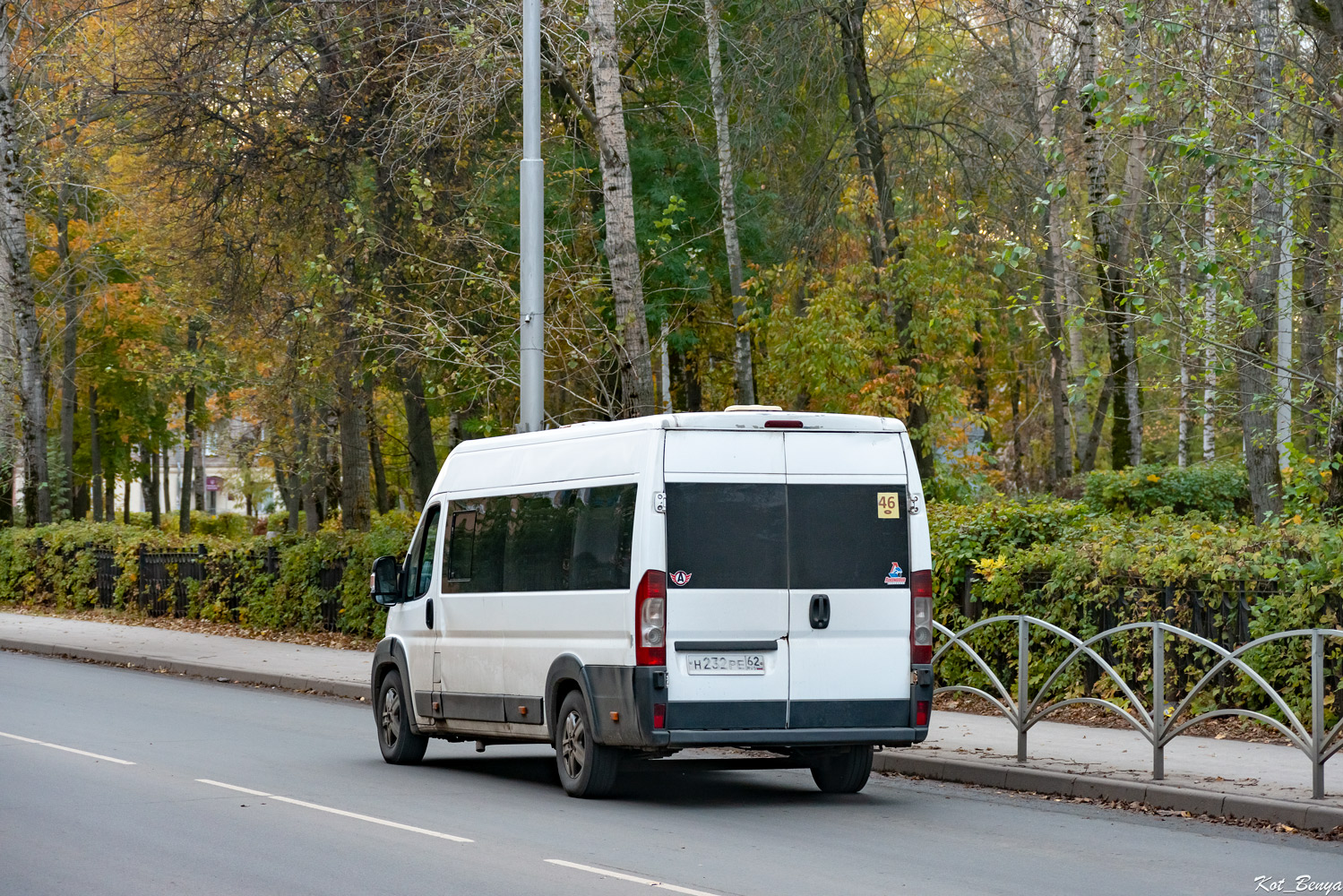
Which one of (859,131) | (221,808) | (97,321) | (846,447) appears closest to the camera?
(221,808)

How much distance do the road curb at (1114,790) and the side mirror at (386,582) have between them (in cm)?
401

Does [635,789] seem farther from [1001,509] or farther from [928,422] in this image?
[928,422]

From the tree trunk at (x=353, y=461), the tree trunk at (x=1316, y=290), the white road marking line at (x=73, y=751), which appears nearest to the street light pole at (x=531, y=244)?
the white road marking line at (x=73, y=751)

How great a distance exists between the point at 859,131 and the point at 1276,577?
17.7 meters

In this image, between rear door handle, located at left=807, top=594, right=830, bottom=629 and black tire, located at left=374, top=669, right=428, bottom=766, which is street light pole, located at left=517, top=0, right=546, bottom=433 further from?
rear door handle, located at left=807, top=594, right=830, bottom=629

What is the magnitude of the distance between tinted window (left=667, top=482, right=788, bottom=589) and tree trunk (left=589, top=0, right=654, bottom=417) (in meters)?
8.41

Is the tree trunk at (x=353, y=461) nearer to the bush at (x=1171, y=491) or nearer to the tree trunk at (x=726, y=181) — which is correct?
the tree trunk at (x=726, y=181)

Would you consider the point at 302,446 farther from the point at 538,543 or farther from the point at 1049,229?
the point at 538,543

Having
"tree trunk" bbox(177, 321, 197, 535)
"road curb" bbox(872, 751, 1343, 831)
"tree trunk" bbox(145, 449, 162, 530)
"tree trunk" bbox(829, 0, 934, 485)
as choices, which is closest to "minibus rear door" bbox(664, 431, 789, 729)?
"road curb" bbox(872, 751, 1343, 831)

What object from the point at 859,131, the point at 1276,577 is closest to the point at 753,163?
the point at 859,131

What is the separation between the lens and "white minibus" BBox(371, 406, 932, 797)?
32.3 ft

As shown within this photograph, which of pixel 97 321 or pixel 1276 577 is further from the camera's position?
pixel 97 321

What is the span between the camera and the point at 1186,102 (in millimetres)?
14906

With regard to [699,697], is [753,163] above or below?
above
